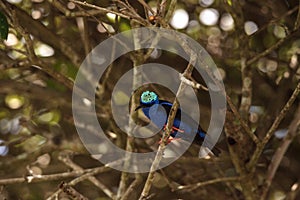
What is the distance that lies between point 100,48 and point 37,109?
824 mm

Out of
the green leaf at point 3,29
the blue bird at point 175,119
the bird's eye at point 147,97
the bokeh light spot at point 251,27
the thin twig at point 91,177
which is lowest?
the thin twig at point 91,177

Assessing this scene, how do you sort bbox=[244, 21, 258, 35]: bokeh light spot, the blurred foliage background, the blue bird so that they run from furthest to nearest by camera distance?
bbox=[244, 21, 258, 35]: bokeh light spot
the blurred foliage background
the blue bird

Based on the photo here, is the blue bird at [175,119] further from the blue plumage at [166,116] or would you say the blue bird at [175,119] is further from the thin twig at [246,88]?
the thin twig at [246,88]

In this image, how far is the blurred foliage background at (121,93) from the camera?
4.79 metres

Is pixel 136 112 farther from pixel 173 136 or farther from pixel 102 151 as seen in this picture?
pixel 102 151

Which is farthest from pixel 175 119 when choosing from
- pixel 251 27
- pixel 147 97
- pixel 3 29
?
pixel 251 27

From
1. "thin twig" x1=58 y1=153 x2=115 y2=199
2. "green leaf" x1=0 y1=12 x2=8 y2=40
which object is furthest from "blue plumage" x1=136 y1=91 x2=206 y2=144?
"green leaf" x1=0 y1=12 x2=8 y2=40

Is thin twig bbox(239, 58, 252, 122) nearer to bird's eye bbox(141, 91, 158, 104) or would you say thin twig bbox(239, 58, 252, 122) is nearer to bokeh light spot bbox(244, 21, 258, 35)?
bird's eye bbox(141, 91, 158, 104)

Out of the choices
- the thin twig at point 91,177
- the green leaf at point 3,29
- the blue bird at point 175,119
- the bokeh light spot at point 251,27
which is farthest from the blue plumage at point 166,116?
the bokeh light spot at point 251,27

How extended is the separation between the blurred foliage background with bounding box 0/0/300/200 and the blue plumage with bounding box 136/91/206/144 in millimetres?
518

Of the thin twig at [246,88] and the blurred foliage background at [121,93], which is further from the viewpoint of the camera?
the blurred foliage background at [121,93]

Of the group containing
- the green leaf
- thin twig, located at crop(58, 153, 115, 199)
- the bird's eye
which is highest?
the green leaf

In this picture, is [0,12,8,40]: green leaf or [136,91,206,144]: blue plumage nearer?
[0,12,8,40]: green leaf

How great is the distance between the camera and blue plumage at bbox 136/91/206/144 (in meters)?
4.05
